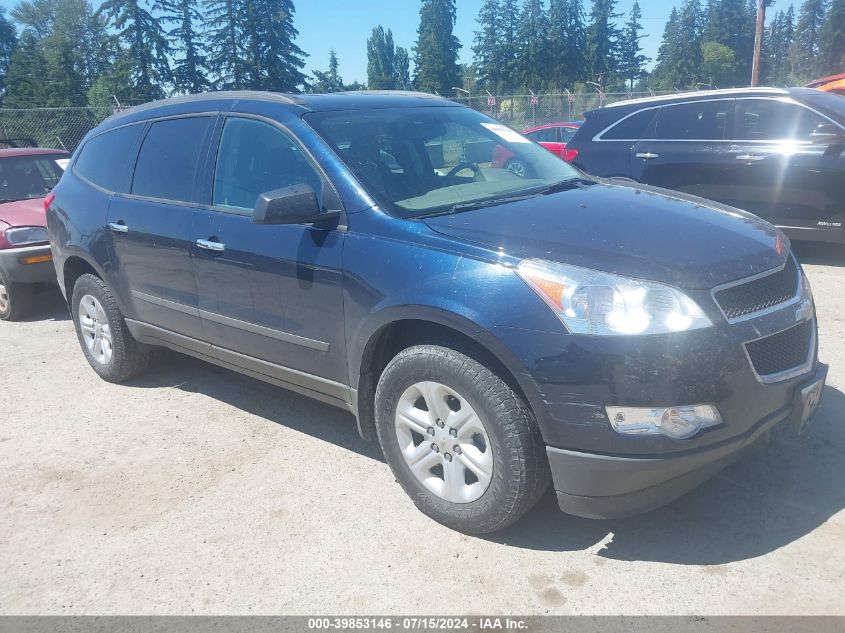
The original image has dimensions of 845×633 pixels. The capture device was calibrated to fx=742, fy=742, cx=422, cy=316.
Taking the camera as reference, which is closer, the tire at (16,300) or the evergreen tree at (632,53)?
the tire at (16,300)

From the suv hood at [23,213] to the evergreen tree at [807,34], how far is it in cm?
10263

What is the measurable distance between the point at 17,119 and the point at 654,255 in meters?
20.3

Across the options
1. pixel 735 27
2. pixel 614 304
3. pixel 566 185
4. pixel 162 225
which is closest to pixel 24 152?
pixel 162 225

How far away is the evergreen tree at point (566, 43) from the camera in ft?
251

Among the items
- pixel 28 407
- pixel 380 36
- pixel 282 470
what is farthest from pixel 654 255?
pixel 380 36

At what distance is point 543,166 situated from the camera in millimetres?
4191

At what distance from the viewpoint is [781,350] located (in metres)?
2.88

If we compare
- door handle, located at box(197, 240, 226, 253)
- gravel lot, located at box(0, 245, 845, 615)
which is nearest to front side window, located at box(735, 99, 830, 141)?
gravel lot, located at box(0, 245, 845, 615)

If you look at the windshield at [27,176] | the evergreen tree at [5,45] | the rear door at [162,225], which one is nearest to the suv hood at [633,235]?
the rear door at [162,225]

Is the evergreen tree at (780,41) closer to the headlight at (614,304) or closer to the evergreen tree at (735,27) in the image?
the evergreen tree at (735,27)

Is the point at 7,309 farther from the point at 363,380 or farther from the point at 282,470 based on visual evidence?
the point at 363,380

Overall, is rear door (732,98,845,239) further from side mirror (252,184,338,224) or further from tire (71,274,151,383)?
tire (71,274,151,383)

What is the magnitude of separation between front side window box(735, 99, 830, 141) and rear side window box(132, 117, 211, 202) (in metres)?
5.57

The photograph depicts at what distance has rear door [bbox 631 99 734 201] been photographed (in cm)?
754
